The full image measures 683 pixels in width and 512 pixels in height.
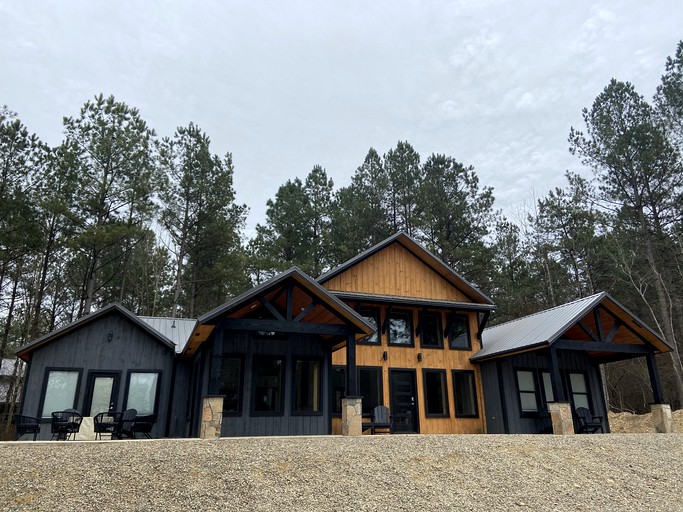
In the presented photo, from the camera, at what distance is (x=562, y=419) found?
12.0m

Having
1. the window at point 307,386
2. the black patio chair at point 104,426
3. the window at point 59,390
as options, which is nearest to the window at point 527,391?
the window at point 307,386

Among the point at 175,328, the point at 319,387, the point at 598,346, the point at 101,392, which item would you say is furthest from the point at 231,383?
the point at 598,346

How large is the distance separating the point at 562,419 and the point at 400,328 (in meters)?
5.29

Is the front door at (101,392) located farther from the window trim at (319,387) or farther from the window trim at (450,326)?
the window trim at (450,326)

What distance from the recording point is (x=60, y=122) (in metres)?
20.6

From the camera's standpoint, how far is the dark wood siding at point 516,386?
1449 centimetres

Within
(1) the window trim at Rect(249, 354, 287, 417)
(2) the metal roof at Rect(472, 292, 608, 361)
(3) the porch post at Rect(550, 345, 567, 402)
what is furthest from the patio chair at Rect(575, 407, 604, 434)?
(1) the window trim at Rect(249, 354, 287, 417)

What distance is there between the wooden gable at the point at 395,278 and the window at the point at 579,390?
4.17 meters

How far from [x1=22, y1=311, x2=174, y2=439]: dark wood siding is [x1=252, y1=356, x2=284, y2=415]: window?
3.58 meters

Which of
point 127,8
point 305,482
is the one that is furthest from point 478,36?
point 305,482

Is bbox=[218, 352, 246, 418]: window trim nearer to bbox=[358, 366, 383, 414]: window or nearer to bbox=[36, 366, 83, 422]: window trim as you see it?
bbox=[358, 366, 383, 414]: window

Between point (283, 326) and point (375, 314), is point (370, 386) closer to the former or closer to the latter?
point (375, 314)

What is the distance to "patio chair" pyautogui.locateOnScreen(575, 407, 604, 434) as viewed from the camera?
44.7ft

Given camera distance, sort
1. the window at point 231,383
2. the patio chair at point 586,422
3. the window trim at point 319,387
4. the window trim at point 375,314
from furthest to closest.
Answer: the window trim at point 375,314 < the patio chair at point 586,422 < the window trim at point 319,387 < the window at point 231,383
